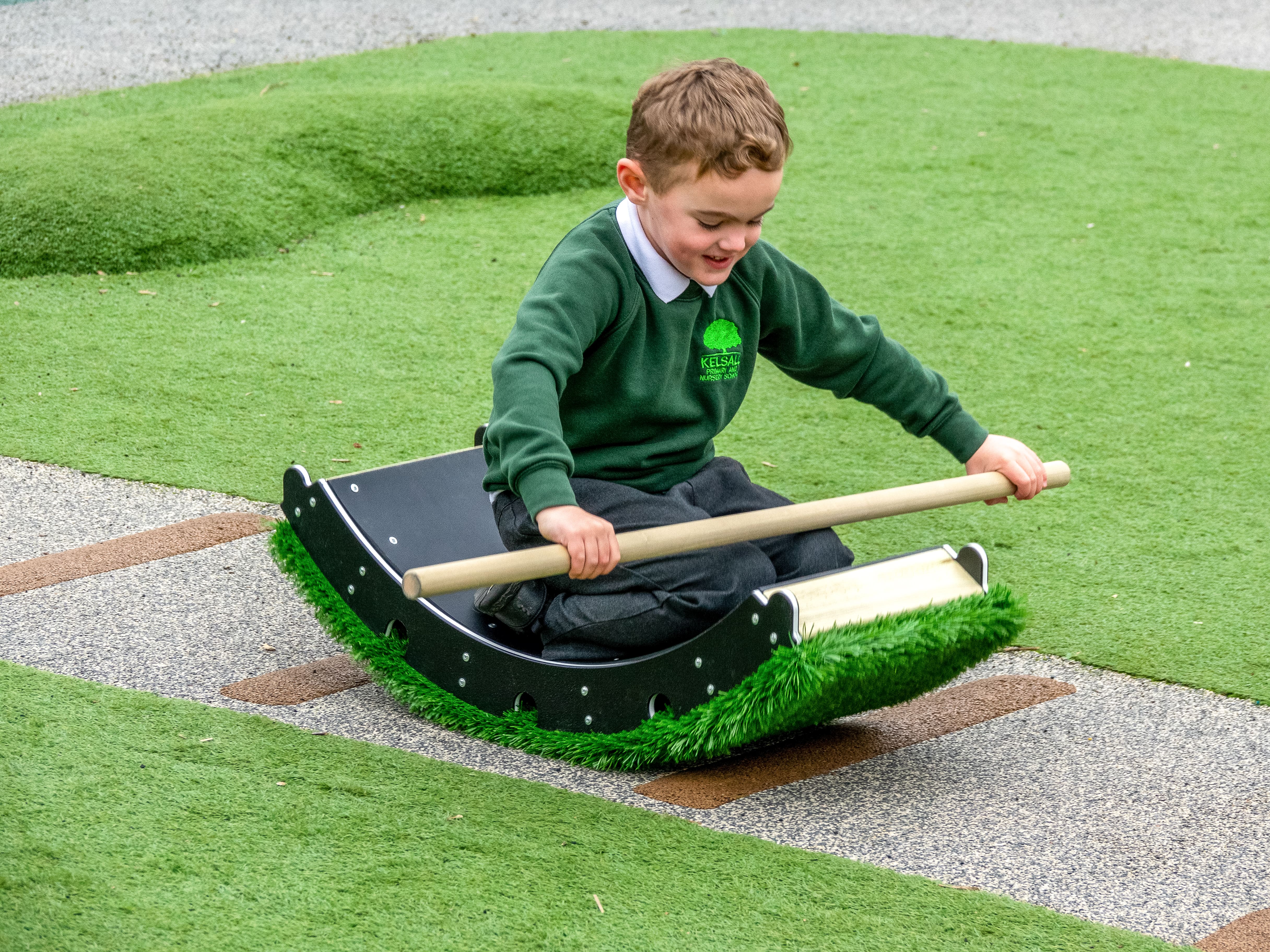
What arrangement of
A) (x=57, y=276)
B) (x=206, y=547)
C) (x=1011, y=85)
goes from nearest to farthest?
(x=206, y=547), (x=57, y=276), (x=1011, y=85)

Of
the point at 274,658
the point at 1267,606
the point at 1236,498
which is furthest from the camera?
the point at 1236,498

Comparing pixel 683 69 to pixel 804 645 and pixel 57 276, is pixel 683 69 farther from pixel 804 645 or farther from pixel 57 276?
pixel 57 276

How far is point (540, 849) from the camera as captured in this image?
6.43 ft

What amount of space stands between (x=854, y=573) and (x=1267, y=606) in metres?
1.14

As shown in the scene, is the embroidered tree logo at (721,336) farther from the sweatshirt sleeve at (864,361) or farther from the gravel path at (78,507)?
the gravel path at (78,507)

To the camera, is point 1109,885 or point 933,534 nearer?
point 1109,885

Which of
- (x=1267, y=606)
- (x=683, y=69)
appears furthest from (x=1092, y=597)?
(x=683, y=69)

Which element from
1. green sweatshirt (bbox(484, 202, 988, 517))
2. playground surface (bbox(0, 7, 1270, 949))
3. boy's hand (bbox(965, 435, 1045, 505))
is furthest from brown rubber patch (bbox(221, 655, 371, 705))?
boy's hand (bbox(965, 435, 1045, 505))

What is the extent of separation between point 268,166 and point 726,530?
3.99 m

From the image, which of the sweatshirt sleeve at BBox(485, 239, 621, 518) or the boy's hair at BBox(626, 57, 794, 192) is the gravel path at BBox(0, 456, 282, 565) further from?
the boy's hair at BBox(626, 57, 794, 192)

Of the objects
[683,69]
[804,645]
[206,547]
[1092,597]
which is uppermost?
[683,69]

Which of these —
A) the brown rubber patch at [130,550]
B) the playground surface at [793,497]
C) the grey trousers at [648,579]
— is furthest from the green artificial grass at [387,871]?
the brown rubber patch at [130,550]

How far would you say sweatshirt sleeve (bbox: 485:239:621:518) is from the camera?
204cm

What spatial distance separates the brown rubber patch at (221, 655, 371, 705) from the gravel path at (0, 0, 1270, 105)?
5307 millimetres
